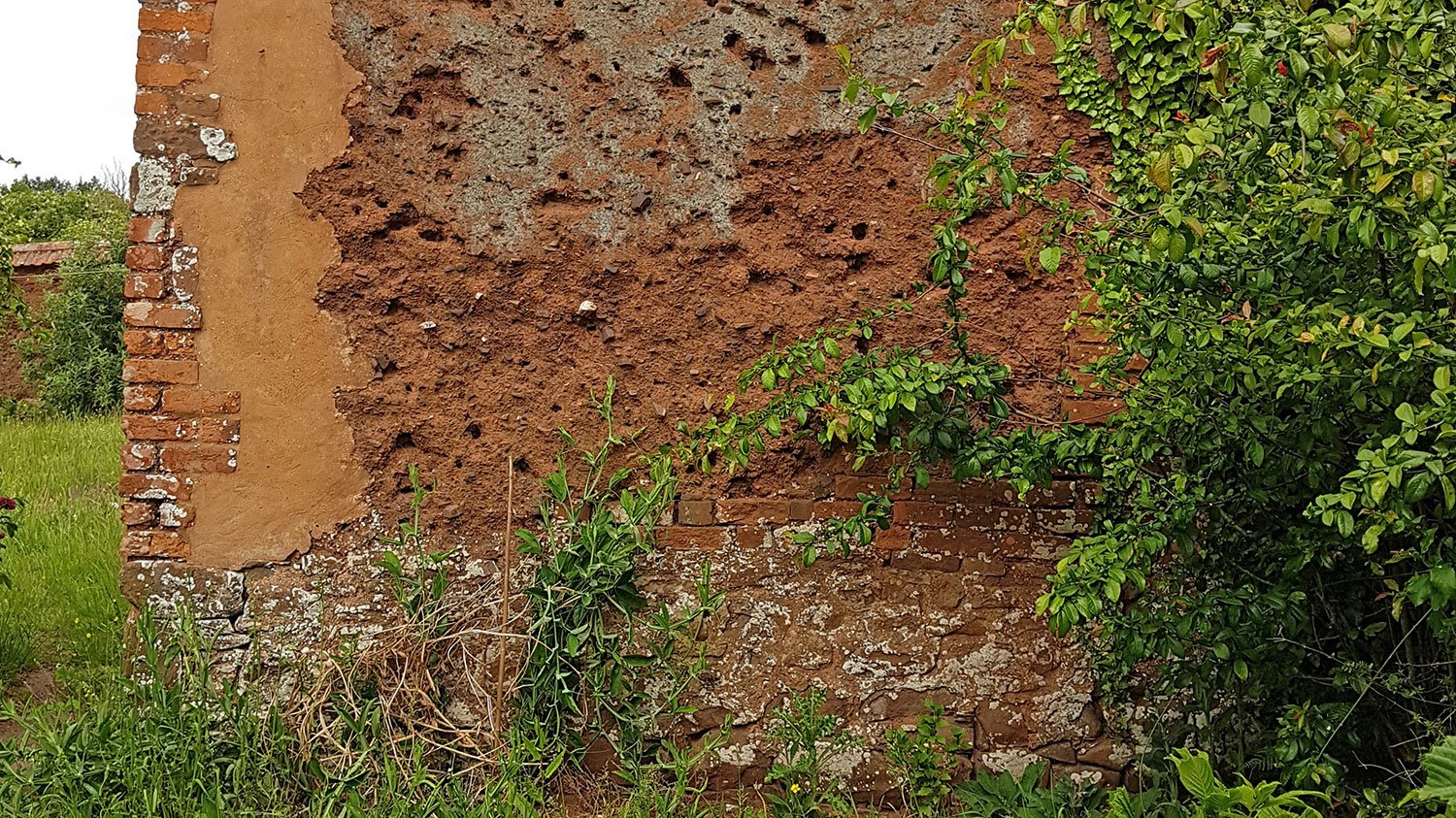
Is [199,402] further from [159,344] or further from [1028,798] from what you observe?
[1028,798]

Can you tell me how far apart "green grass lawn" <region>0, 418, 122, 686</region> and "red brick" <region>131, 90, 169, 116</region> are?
6.28 feet

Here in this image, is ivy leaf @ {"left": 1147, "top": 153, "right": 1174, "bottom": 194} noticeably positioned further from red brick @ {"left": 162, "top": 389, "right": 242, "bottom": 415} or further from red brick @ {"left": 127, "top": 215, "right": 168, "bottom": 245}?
red brick @ {"left": 127, "top": 215, "right": 168, "bottom": 245}

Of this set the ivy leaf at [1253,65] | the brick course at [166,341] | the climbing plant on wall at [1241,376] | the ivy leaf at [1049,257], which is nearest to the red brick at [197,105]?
the brick course at [166,341]

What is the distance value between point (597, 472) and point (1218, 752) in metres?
2.07

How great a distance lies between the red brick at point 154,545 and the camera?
3.61m

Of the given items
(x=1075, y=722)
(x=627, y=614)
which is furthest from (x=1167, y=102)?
(x=627, y=614)

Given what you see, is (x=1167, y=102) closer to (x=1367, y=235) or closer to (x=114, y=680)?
(x=1367, y=235)

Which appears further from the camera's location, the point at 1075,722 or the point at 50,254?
the point at 50,254

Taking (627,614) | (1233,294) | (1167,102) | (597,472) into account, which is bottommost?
(627,614)

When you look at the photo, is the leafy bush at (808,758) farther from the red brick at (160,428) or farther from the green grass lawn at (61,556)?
the green grass lawn at (61,556)

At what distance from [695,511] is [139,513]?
177 cm

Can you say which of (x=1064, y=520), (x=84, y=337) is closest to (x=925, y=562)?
(x=1064, y=520)

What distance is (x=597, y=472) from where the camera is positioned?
368 cm

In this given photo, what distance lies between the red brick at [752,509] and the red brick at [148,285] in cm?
192
